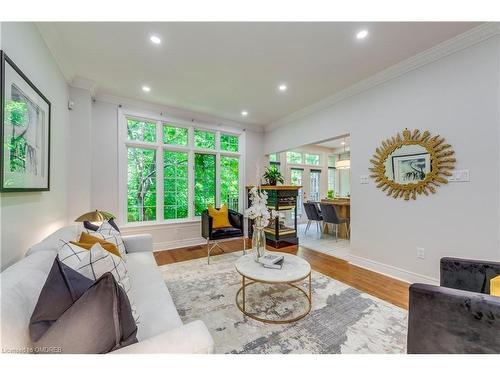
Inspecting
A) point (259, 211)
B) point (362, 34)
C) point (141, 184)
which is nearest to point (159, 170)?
point (141, 184)

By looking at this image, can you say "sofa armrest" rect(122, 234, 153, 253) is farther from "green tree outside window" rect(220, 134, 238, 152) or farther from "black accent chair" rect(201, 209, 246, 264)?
"green tree outside window" rect(220, 134, 238, 152)

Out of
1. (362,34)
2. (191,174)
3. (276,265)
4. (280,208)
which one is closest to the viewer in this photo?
(276,265)

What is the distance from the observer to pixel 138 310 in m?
1.29

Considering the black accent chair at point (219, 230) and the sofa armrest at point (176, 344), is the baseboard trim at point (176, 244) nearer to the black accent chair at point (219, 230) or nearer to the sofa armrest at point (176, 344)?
the black accent chair at point (219, 230)

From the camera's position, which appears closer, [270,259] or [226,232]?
[270,259]

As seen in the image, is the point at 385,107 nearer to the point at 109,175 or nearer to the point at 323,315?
the point at 323,315

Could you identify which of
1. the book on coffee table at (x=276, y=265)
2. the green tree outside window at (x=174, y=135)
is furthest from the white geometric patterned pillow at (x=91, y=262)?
the green tree outside window at (x=174, y=135)

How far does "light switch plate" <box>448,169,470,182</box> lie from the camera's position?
2.19 metres

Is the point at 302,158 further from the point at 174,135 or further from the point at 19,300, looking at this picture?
the point at 19,300

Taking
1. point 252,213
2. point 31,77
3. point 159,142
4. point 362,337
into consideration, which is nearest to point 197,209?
point 159,142

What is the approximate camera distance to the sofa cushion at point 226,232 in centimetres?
339

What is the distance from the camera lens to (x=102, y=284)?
837 mm

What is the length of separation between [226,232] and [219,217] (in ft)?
1.17
